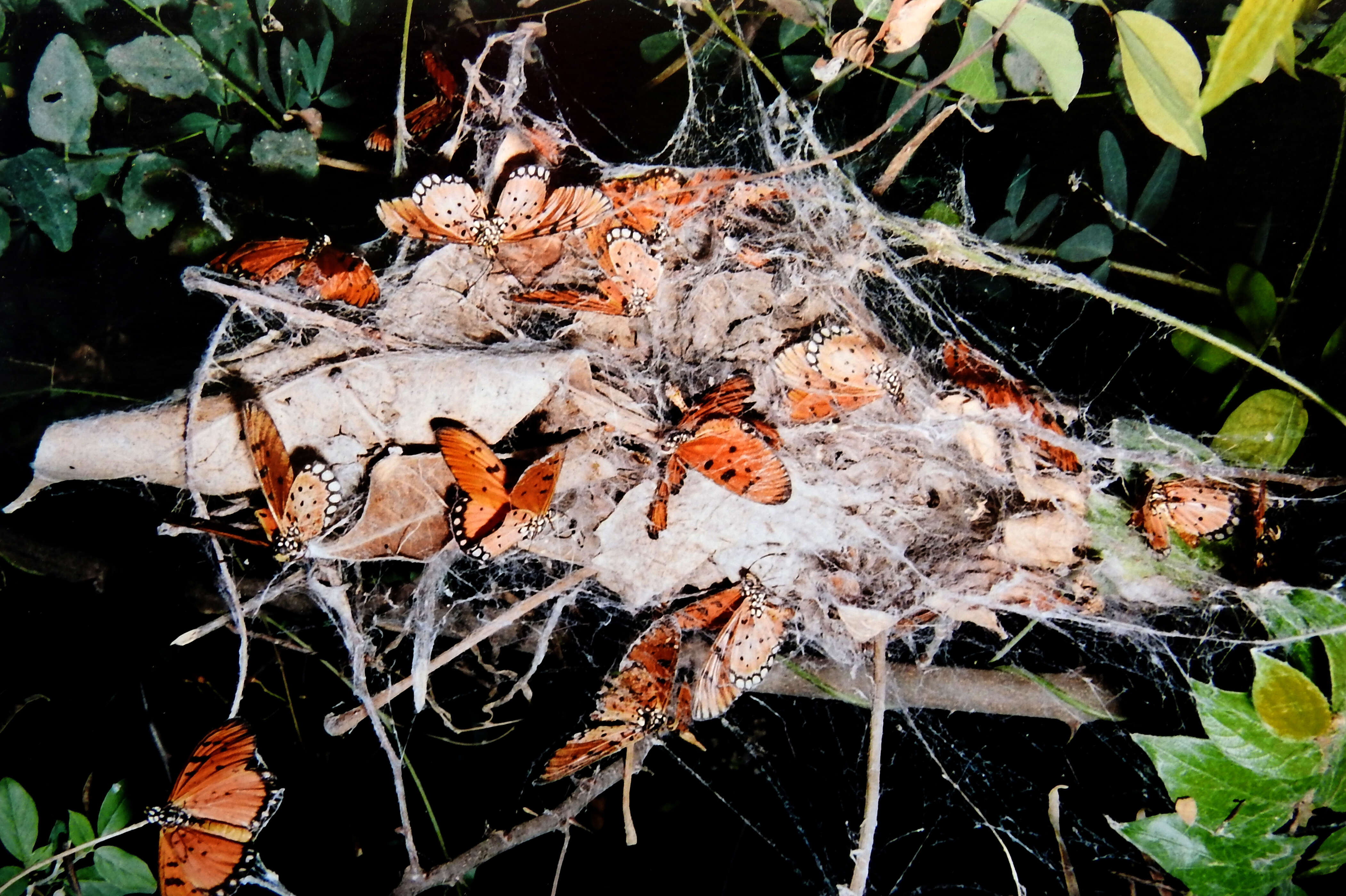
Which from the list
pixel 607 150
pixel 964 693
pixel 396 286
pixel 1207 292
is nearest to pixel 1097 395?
pixel 1207 292

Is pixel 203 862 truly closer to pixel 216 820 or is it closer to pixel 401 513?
pixel 216 820

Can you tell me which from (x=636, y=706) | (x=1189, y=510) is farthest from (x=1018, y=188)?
(x=636, y=706)

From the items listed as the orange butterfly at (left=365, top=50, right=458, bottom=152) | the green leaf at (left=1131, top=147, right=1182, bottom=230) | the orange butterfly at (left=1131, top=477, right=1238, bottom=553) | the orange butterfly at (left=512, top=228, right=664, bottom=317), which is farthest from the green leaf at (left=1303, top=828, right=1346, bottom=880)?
the orange butterfly at (left=365, top=50, right=458, bottom=152)

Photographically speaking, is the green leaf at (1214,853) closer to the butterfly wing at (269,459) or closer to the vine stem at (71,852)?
the butterfly wing at (269,459)

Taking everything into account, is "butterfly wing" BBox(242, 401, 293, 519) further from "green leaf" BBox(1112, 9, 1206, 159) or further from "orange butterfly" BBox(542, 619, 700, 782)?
"green leaf" BBox(1112, 9, 1206, 159)

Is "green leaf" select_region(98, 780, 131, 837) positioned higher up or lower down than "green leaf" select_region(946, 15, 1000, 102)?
lower down

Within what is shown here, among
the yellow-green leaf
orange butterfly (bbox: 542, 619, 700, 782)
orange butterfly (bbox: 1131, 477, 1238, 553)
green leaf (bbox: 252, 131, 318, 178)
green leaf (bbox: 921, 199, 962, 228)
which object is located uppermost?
green leaf (bbox: 921, 199, 962, 228)

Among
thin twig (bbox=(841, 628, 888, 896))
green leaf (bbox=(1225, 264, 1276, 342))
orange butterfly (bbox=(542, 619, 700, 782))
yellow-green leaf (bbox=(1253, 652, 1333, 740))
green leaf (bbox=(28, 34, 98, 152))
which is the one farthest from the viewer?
green leaf (bbox=(28, 34, 98, 152))
